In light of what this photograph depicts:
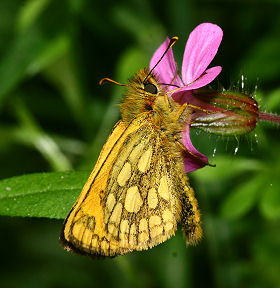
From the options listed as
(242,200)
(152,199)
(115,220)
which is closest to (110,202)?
(115,220)

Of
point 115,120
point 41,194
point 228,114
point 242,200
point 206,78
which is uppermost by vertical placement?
point 206,78

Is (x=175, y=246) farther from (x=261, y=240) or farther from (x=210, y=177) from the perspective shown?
(x=210, y=177)

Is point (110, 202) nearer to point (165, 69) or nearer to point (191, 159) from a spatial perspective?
point (191, 159)

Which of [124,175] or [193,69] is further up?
[193,69]

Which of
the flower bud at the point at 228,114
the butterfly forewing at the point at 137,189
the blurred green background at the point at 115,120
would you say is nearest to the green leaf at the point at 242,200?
the blurred green background at the point at 115,120

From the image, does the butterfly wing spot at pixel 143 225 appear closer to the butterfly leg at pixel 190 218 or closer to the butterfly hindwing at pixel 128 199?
the butterfly hindwing at pixel 128 199

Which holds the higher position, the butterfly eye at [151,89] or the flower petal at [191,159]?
the butterfly eye at [151,89]

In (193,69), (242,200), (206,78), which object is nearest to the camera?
(206,78)

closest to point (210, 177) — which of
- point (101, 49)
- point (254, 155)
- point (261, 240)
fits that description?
point (254, 155)
